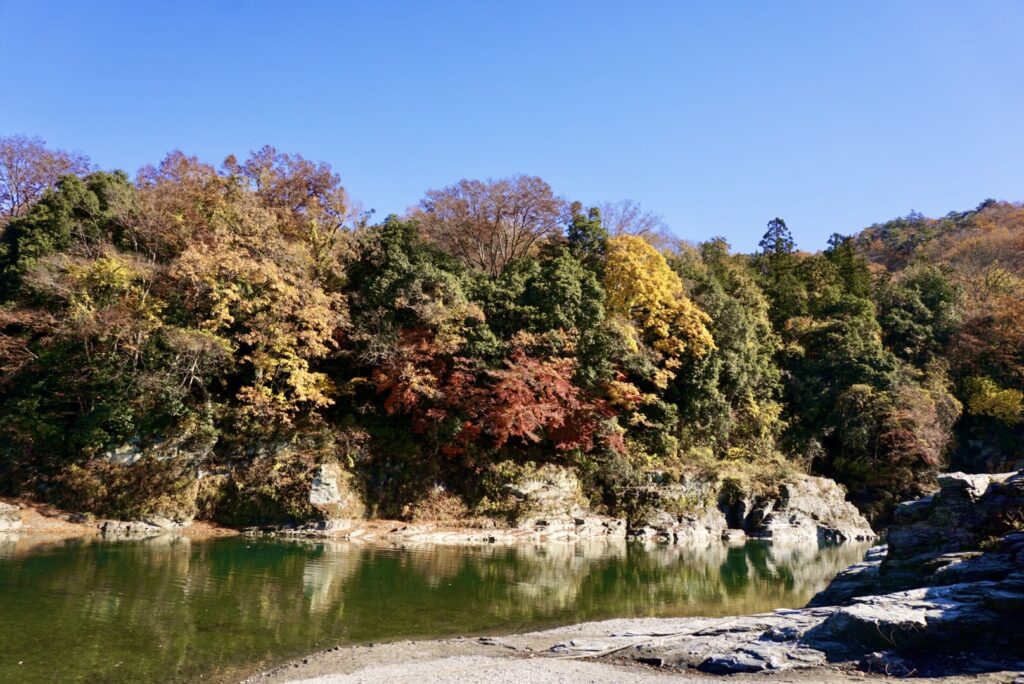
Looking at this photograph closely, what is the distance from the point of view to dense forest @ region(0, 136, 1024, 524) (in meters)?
23.9

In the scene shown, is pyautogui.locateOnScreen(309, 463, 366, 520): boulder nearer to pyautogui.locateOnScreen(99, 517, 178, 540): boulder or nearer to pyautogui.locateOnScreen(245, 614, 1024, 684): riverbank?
pyautogui.locateOnScreen(99, 517, 178, 540): boulder

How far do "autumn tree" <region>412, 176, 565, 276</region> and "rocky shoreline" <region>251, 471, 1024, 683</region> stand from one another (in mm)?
25104

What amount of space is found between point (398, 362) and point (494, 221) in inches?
486

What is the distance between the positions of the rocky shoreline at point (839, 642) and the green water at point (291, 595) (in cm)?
146

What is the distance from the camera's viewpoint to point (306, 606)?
12633mm

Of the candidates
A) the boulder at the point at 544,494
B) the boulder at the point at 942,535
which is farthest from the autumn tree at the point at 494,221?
the boulder at the point at 942,535

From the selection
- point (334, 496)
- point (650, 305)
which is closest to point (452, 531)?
point (334, 496)

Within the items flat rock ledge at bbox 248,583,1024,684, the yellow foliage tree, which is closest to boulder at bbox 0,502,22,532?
flat rock ledge at bbox 248,583,1024,684

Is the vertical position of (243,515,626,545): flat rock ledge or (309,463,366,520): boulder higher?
(309,463,366,520): boulder

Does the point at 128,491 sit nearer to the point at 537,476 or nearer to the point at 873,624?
the point at 537,476

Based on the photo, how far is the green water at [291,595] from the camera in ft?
30.6

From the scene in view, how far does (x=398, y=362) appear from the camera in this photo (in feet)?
84.0

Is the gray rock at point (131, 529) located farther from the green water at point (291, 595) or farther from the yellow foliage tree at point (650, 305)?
the yellow foliage tree at point (650, 305)

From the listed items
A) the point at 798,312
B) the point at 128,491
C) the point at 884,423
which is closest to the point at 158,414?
the point at 128,491
